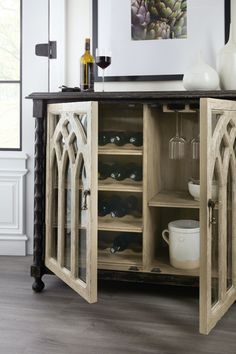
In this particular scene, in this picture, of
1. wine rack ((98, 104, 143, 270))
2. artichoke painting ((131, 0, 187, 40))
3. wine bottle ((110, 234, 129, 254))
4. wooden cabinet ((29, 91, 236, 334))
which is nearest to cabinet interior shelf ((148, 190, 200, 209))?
wooden cabinet ((29, 91, 236, 334))

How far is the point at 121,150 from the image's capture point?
3037 millimetres

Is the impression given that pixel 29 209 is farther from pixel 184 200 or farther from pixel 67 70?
pixel 184 200

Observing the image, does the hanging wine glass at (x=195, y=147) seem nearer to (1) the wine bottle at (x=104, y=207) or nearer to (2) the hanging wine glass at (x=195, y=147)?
(2) the hanging wine glass at (x=195, y=147)

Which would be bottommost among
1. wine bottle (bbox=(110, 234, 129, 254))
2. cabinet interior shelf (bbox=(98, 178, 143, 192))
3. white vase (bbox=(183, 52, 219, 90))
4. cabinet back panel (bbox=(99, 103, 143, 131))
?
wine bottle (bbox=(110, 234, 129, 254))

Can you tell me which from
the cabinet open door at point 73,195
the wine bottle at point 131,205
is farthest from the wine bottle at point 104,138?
the wine bottle at point 131,205

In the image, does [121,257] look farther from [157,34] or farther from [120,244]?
[157,34]

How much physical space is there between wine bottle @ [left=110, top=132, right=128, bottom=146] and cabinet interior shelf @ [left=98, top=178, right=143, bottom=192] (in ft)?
0.75

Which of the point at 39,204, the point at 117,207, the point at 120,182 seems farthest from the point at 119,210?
the point at 39,204

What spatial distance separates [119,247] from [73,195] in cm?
56

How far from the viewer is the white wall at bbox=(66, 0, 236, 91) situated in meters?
3.53

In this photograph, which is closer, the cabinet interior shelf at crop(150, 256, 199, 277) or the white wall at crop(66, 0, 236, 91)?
the cabinet interior shelf at crop(150, 256, 199, 277)

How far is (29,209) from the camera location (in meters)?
3.90

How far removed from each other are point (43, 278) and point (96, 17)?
5.94 feet

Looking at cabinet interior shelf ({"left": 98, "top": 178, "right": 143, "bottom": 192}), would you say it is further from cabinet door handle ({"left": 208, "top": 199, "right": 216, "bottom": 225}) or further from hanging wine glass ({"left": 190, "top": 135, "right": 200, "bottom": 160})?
cabinet door handle ({"left": 208, "top": 199, "right": 216, "bottom": 225})
